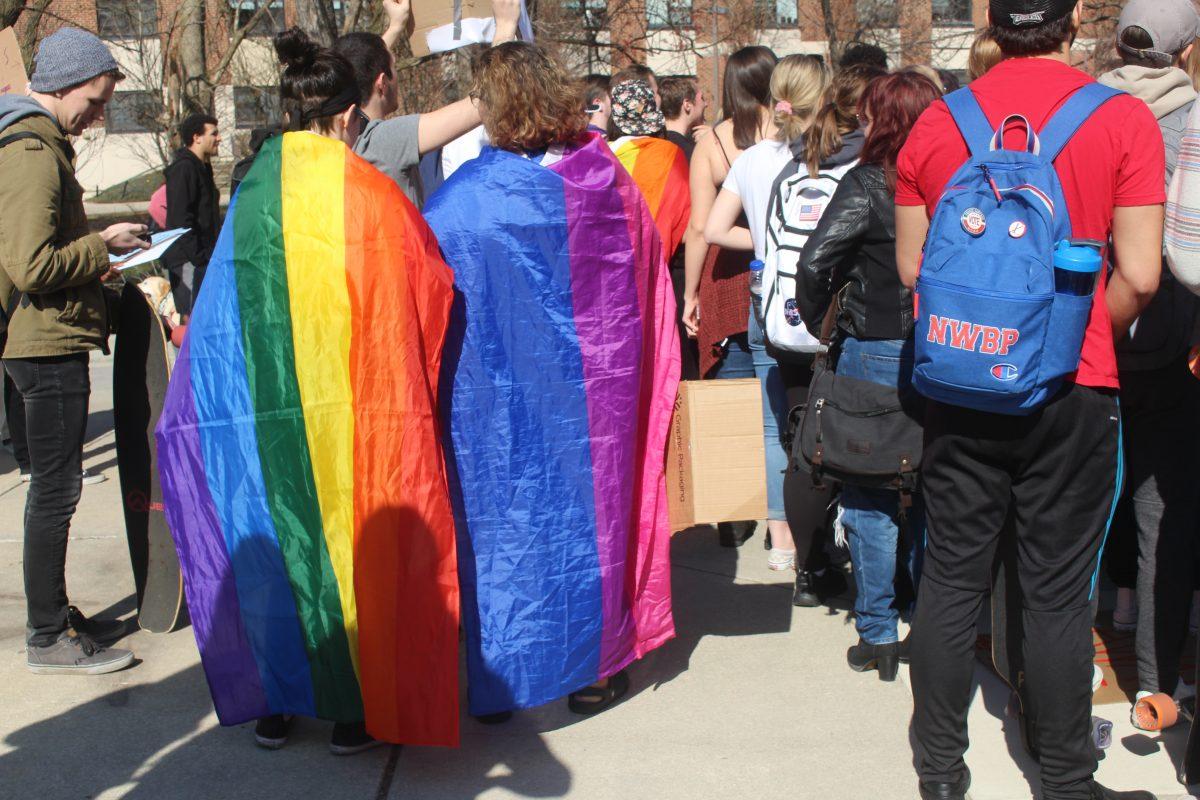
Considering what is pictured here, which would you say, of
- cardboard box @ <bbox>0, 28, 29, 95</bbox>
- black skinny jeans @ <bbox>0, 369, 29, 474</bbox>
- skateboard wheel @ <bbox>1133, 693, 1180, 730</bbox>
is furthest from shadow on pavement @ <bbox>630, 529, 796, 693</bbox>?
cardboard box @ <bbox>0, 28, 29, 95</bbox>

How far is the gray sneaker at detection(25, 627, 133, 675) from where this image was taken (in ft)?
12.8

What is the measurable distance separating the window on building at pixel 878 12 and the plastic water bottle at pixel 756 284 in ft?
80.1

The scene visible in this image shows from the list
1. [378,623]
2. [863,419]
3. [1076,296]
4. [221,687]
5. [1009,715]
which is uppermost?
[1076,296]

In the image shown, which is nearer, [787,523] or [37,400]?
[37,400]

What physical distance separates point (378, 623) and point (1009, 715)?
175cm

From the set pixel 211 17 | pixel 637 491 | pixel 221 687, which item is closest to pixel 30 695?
pixel 221 687

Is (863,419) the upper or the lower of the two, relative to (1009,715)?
upper

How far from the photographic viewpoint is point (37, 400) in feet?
12.4

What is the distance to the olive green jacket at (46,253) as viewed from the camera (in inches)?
140

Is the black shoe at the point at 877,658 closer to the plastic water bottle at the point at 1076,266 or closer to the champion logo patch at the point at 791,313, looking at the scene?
the champion logo patch at the point at 791,313

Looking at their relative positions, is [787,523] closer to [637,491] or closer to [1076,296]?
[637,491]

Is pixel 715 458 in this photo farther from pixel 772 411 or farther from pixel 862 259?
pixel 772 411

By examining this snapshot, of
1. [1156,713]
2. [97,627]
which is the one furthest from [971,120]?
[97,627]

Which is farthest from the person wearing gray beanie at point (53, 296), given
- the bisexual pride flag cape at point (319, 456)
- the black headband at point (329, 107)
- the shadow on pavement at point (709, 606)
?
the shadow on pavement at point (709, 606)
